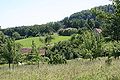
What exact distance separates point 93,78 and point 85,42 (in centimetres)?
2497

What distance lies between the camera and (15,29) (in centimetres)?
15188

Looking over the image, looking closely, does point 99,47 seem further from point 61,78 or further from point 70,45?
point 70,45

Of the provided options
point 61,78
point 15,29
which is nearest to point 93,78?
point 61,78

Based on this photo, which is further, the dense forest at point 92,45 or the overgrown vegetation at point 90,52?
the dense forest at point 92,45

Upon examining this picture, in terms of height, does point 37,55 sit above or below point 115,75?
below

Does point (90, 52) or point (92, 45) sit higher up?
point (92, 45)

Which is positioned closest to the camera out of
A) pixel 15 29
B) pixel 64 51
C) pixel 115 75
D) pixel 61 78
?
pixel 115 75

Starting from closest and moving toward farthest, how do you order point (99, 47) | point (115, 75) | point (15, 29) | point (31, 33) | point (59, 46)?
point (115, 75) → point (99, 47) → point (59, 46) → point (31, 33) → point (15, 29)

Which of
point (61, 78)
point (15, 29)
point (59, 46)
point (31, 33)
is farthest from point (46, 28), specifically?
point (61, 78)

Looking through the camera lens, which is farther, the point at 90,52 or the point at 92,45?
the point at 92,45

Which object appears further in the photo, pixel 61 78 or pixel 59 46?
pixel 59 46

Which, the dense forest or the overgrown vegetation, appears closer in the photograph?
the overgrown vegetation

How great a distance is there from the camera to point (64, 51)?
6028 cm

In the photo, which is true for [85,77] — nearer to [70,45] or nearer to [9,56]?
[9,56]
